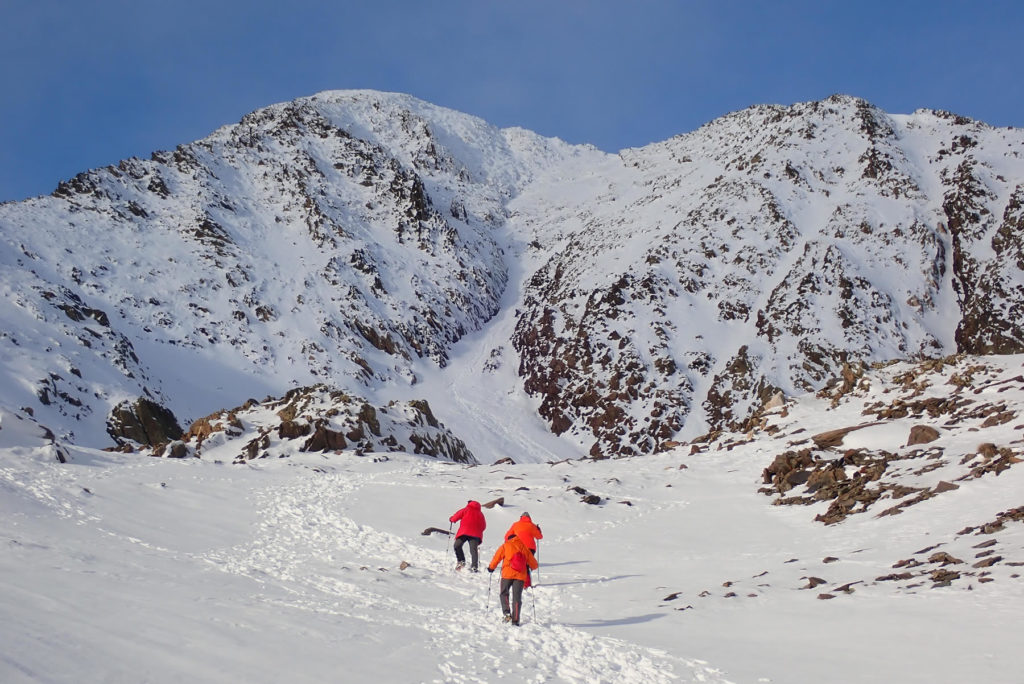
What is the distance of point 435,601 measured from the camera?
11047 millimetres

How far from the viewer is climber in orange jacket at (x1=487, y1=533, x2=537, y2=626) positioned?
31.9 feet

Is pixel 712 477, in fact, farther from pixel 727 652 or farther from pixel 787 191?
pixel 787 191

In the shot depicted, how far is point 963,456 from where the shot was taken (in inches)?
623

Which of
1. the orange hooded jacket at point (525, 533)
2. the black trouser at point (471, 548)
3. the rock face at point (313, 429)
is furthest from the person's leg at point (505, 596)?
the rock face at point (313, 429)

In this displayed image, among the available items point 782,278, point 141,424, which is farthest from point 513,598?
point 782,278

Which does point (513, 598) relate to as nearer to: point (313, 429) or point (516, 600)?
point (516, 600)

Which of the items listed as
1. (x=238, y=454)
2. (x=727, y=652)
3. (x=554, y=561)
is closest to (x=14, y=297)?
(x=238, y=454)

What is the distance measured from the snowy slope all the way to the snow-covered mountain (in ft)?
42.4

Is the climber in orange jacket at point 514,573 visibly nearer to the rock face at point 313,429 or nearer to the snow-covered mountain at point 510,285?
the rock face at point 313,429

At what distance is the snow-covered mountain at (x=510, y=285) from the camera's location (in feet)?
159

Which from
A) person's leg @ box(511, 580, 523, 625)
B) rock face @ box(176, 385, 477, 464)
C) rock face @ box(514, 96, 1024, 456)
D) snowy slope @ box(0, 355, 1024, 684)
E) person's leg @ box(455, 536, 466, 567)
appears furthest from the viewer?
rock face @ box(514, 96, 1024, 456)

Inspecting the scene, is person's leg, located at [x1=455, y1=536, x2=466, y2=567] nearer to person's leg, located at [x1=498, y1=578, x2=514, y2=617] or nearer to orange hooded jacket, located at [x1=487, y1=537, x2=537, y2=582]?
orange hooded jacket, located at [x1=487, y1=537, x2=537, y2=582]

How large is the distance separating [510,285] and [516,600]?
79226mm

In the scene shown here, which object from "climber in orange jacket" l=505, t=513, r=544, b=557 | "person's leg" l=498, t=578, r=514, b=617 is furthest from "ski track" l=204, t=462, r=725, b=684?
"climber in orange jacket" l=505, t=513, r=544, b=557
